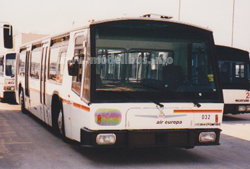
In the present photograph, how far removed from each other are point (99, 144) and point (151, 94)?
1230 mm

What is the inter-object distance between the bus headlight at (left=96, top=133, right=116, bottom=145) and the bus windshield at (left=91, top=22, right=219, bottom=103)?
26.2 inches

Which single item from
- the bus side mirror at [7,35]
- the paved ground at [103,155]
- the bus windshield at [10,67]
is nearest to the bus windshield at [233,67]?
the paved ground at [103,155]

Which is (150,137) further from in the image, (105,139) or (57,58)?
(57,58)

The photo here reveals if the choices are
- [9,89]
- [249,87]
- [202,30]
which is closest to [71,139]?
[202,30]

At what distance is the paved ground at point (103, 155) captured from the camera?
24.7 ft

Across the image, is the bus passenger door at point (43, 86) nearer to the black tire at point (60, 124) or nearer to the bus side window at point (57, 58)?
the bus side window at point (57, 58)

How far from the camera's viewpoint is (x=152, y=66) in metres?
7.50

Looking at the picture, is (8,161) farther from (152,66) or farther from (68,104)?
(152,66)

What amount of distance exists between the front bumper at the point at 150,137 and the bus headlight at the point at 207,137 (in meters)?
0.05

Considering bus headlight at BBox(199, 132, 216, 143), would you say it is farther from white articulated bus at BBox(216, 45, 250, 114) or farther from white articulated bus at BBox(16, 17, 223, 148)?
Answer: white articulated bus at BBox(216, 45, 250, 114)

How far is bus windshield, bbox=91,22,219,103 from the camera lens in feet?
23.7

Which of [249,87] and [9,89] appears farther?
[9,89]

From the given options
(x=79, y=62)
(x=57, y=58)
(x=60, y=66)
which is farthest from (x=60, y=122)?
(x=79, y=62)

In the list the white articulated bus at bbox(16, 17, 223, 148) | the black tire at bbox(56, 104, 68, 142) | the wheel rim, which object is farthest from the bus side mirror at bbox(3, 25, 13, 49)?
the white articulated bus at bbox(16, 17, 223, 148)
